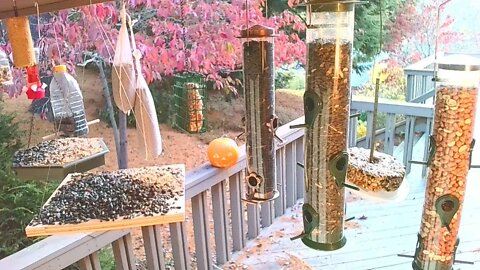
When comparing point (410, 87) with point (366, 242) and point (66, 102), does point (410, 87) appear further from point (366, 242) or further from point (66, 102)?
point (66, 102)

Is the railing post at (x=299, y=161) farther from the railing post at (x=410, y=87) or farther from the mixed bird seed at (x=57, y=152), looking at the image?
the mixed bird seed at (x=57, y=152)

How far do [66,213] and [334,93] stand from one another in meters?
0.90

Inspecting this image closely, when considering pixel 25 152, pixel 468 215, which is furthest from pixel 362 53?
pixel 25 152

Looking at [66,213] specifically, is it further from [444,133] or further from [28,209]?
[28,209]

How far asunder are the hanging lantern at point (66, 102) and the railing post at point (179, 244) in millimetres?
883

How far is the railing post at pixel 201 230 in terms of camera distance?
2455mm

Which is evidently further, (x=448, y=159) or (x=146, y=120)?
(x=146, y=120)

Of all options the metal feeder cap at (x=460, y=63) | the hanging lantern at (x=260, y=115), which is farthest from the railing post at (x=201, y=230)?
the metal feeder cap at (x=460, y=63)

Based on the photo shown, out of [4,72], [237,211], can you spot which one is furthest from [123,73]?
[237,211]

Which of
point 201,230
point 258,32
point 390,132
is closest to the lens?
point 258,32

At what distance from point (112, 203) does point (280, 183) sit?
1912 mm

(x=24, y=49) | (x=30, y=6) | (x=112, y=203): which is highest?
(x=30, y=6)

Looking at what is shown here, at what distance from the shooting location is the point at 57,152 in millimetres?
1396

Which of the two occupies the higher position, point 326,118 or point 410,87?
point 326,118
